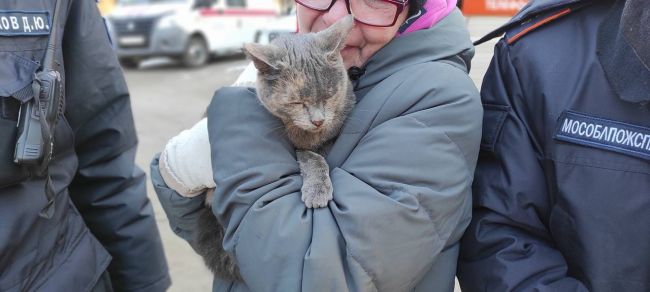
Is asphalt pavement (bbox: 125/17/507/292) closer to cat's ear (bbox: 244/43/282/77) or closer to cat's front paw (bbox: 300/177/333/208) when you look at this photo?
cat's ear (bbox: 244/43/282/77)

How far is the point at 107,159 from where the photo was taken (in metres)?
2.67

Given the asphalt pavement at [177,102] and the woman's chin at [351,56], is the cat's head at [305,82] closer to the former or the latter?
the woman's chin at [351,56]

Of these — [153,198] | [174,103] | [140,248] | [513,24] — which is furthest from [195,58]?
[513,24]

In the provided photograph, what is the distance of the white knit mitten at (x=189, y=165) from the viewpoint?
81.4 inches

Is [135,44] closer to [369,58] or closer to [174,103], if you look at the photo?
[174,103]

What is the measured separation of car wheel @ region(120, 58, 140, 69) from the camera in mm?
15602

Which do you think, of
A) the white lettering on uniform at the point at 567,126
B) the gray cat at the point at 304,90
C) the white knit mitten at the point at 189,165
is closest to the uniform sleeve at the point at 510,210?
the white lettering on uniform at the point at 567,126

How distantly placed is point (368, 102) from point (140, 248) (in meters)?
1.47

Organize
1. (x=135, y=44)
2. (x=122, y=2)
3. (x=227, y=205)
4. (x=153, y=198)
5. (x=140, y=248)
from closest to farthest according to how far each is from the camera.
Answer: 1. (x=227, y=205)
2. (x=140, y=248)
3. (x=153, y=198)
4. (x=135, y=44)
5. (x=122, y=2)

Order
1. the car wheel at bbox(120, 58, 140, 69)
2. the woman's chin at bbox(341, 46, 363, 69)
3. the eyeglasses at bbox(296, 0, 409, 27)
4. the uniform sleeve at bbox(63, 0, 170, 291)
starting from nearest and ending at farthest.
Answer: the eyeglasses at bbox(296, 0, 409, 27) < the woman's chin at bbox(341, 46, 363, 69) < the uniform sleeve at bbox(63, 0, 170, 291) < the car wheel at bbox(120, 58, 140, 69)

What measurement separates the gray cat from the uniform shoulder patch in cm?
59

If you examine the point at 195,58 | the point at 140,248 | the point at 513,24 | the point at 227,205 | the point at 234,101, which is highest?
the point at 513,24

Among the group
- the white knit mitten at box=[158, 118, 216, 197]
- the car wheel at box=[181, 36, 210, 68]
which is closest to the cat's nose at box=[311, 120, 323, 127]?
the white knit mitten at box=[158, 118, 216, 197]

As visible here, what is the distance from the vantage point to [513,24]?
6.69 feet
